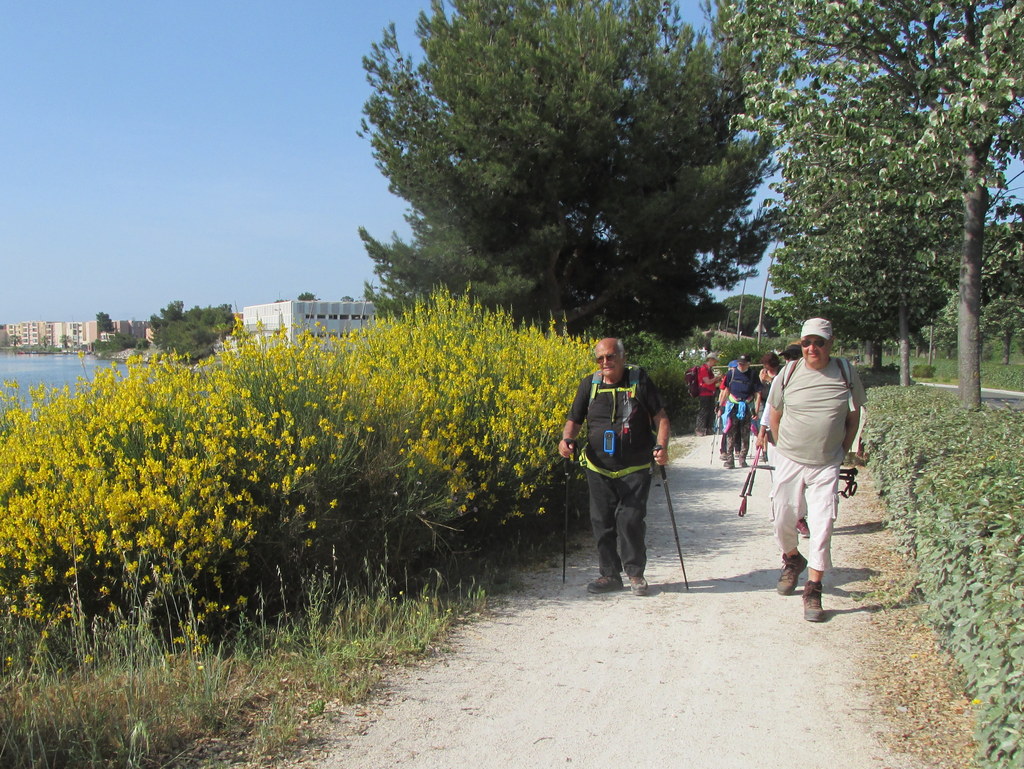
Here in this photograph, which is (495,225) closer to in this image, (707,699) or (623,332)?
(623,332)

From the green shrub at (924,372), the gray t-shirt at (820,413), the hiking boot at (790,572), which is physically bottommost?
the green shrub at (924,372)

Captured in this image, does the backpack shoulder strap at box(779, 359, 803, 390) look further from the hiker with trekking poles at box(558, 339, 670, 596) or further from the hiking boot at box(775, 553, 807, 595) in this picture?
the hiking boot at box(775, 553, 807, 595)

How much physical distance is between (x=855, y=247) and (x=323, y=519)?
1505 centimetres

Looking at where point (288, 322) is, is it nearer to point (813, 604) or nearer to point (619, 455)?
point (619, 455)

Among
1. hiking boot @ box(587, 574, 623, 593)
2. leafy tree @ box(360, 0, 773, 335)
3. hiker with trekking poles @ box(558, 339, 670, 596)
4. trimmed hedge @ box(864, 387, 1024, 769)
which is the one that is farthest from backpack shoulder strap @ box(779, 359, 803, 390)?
leafy tree @ box(360, 0, 773, 335)

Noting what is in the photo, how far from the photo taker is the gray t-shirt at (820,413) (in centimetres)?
527

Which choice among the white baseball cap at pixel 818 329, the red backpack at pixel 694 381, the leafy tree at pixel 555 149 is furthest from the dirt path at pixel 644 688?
the leafy tree at pixel 555 149

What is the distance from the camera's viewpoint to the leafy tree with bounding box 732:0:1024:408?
8.60 meters

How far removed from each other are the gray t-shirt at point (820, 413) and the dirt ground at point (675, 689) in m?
0.99

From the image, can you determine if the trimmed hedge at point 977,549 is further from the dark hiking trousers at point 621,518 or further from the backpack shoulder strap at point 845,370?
the dark hiking trousers at point 621,518

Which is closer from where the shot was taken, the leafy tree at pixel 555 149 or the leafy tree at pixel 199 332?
the leafy tree at pixel 199 332

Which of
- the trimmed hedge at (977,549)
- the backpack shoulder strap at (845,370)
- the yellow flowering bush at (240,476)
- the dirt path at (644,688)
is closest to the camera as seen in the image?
the trimmed hedge at (977,549)

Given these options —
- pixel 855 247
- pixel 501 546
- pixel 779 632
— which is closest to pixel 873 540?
pixel 779 632

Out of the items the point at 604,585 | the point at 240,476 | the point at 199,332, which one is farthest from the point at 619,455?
the point at 199,332
